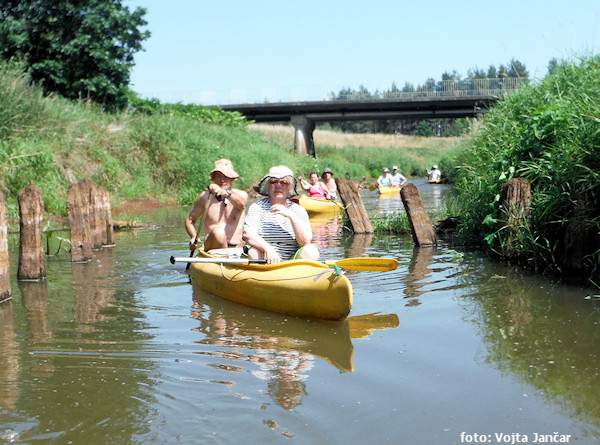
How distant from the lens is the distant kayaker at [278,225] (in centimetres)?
728

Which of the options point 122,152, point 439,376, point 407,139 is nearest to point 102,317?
point 439,376

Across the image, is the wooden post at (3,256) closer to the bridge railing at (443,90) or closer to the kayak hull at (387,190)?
the kayak hull at (387,190)

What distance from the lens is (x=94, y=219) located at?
492 inches

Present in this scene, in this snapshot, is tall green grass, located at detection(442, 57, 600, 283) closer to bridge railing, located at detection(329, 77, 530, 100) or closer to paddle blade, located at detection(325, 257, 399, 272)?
paddle blade, located at detection(325, 257, 399, 272)

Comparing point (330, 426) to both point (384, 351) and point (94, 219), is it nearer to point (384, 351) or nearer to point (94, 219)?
point (384, 351)

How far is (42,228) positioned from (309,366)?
6268mm

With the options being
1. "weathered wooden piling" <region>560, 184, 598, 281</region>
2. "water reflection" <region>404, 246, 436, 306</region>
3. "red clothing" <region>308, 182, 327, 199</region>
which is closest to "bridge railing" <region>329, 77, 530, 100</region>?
"red clothing" <region>308, 182, 327, 199</region>

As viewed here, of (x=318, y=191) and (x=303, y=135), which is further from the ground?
(x=303, y=135)

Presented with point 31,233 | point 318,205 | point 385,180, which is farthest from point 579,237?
point 385,180

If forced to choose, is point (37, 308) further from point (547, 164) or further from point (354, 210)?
point (354, 210)

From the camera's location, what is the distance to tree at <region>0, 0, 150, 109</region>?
27.2m

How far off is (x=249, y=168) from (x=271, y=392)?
25370mm

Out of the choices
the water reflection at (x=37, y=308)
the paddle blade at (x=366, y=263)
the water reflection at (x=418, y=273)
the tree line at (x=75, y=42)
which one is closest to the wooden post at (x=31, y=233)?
the water reflection at (x=37, y=308)

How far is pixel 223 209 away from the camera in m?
8.89
